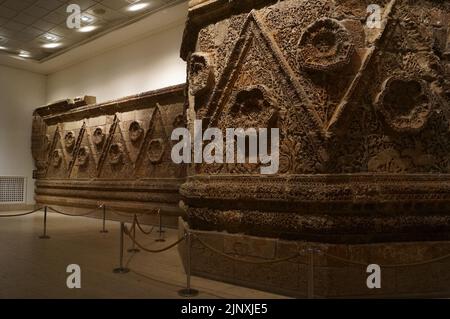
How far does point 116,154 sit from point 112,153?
0.48ft

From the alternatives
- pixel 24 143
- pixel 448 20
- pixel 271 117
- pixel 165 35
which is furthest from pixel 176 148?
pixel 24 143

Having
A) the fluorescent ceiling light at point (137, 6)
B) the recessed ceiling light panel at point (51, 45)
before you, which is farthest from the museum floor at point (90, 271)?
the recessed ceiling light panel at point (51, 45)

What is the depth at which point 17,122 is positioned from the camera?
11.9 metres

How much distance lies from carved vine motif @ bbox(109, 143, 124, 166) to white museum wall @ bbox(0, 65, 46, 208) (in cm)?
491

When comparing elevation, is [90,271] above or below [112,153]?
below

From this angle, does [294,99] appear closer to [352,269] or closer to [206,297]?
[352,269]

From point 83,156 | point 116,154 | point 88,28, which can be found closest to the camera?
point 116,154

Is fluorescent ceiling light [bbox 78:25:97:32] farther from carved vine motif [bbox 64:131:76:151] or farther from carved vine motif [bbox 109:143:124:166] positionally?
carved vine motif [bbox 109:143:124:166]

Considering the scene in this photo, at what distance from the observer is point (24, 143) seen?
12.0 meters

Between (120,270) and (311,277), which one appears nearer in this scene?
(311,277)

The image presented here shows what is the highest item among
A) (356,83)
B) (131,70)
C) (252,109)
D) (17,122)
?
(131,70)

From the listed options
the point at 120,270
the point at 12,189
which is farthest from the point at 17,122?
the point at 120,270

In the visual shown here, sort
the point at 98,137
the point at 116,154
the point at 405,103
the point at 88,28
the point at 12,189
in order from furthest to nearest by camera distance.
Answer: the point at 12,189 → the point at 98,137 → the point at 88,28 → the point at 116,154 → the point at 405,103

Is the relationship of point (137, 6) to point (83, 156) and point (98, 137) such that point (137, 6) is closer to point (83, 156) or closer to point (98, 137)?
point (98, 137)
